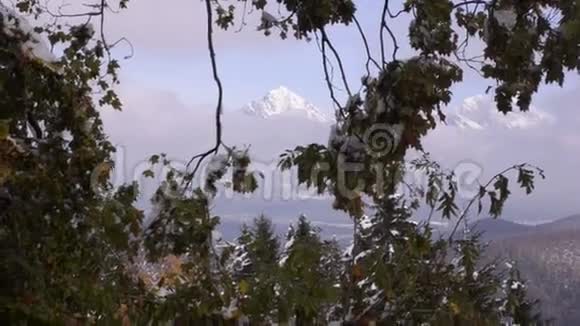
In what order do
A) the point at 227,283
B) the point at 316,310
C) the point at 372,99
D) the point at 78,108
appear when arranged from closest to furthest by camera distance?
1. the point at 316,310
2. the point at 372,99
3. the point at 227,283
4. the point at 78,108

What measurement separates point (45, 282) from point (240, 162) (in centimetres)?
93

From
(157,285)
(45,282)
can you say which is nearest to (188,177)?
(157,285)

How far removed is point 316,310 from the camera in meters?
2.51

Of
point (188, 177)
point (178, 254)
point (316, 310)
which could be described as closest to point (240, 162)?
point (188, 177)

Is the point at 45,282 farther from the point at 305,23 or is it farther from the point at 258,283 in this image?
the point at 305,23

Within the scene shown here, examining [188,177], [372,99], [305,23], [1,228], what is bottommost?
[1,228]

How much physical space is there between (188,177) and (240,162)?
0.25 meters

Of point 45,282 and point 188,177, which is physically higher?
point 188,177

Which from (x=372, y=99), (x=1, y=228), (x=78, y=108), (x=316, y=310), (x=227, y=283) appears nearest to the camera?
(x=316, y=310)

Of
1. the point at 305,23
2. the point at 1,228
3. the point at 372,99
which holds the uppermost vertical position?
the point at 305,23

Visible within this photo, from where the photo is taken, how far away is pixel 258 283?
2564 mm

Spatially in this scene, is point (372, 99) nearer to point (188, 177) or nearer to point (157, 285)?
point (188, 177)

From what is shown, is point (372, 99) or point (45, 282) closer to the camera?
point (372, 99)

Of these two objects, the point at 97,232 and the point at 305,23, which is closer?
the point at 305,23
